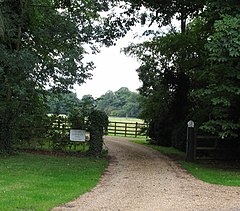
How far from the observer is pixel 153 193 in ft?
31.6

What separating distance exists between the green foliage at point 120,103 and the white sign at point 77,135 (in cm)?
3583

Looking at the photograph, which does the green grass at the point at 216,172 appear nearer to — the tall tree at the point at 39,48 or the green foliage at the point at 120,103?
the tall tree at the point at 39,48

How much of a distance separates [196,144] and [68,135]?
579cm

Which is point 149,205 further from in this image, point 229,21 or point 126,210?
point 229,21

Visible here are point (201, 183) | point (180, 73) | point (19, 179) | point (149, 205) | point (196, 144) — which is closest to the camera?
point (149, 205)

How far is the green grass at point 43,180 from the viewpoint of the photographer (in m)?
8.05

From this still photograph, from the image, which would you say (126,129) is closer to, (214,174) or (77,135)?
(77,135)

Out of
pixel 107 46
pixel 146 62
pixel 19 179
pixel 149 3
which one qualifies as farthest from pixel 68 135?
pixel 146 62

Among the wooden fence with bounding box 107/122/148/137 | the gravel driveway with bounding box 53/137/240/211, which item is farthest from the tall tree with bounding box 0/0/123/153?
the wooden fence with bounding box 107/122/148/137

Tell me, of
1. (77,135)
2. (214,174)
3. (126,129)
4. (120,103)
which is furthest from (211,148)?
(120,103)

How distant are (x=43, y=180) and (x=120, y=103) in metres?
49.3

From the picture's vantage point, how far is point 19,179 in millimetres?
10750

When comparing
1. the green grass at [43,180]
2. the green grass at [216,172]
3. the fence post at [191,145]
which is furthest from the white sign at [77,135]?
the fence post at [191,145]

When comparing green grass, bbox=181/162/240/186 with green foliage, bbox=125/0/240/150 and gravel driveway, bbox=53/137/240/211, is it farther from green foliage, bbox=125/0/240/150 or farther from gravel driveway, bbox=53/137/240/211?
green foliage, bbox=125/0/240/150
